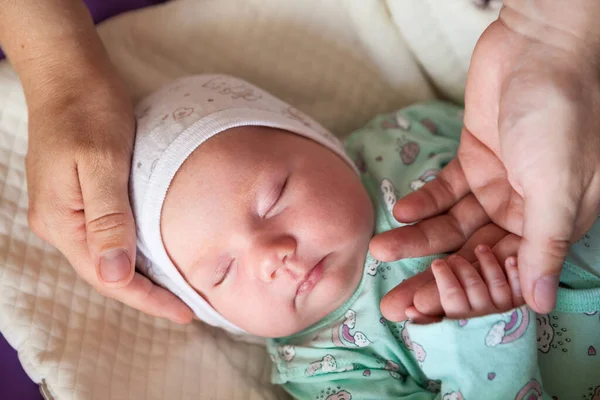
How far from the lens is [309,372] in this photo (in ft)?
4.00

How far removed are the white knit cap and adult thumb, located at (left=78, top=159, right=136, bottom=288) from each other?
71mm

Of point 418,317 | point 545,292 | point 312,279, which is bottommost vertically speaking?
point 312,279

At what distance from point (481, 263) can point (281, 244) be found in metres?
0.37

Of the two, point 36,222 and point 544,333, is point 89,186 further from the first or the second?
point 544,333

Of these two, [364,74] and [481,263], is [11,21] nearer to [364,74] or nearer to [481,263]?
[364,74]

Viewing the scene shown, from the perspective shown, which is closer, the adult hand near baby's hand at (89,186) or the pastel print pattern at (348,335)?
the adult hand near baby's hand at (89,186)

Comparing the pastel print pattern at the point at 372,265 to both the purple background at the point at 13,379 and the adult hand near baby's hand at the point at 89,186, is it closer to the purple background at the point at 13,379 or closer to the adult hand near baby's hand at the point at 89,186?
the adult hand near baby's hand at the point at 89,186

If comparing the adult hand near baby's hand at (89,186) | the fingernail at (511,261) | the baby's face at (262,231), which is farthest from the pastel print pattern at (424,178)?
the adult hand near baby's hand at (89,186)

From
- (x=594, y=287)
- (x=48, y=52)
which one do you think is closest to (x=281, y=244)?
(x=594, y=287)

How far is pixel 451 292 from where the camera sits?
943 millimetres

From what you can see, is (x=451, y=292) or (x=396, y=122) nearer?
(x=451, y=292)

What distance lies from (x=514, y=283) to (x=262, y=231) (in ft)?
1.57

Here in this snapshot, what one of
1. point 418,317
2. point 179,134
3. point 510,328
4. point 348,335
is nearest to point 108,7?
point 179,134

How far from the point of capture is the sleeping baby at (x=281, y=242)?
1123mm
